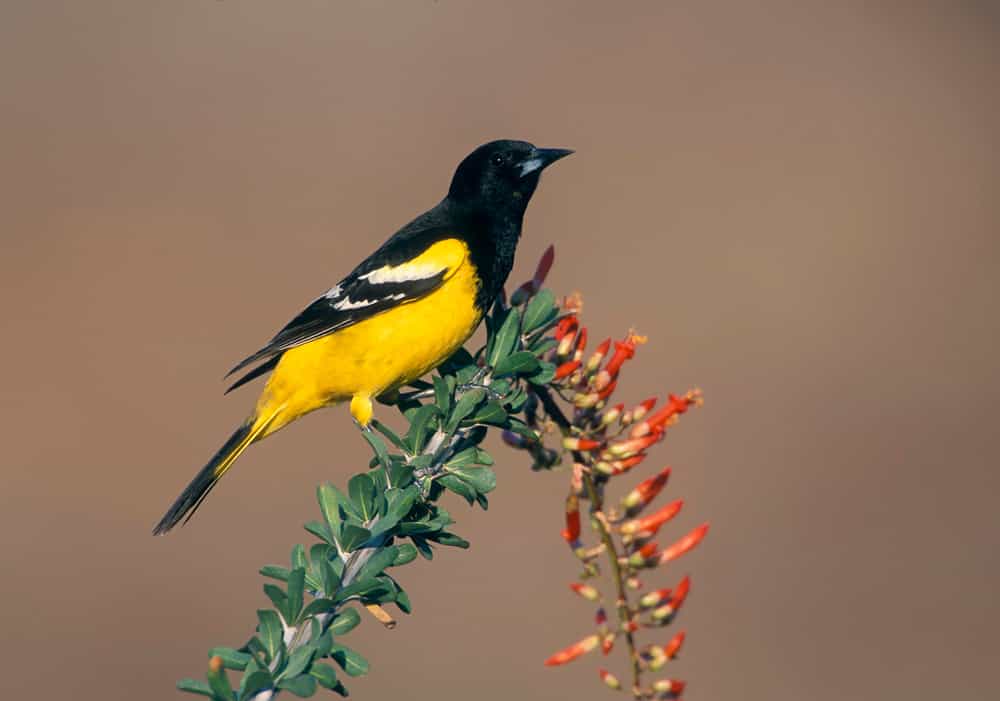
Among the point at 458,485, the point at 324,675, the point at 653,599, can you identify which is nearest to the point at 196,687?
the point at 324,675

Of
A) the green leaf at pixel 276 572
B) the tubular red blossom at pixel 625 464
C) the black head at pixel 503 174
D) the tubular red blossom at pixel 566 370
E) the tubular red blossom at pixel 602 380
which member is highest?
the black head at pixel 503 174

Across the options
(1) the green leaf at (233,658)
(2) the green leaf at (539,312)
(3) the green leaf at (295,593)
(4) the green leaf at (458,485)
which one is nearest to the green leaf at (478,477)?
(4) the green leaf at (458,485)

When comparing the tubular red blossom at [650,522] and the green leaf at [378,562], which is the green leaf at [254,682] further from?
the tubular red blossom at [650,522]

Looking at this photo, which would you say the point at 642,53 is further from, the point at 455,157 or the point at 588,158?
the point at 455,157

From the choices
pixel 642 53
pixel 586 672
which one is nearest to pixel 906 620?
pixel 586 672

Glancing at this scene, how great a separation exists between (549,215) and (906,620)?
619cm

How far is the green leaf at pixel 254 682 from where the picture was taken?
2250mm

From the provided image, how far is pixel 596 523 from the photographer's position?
3.02 m

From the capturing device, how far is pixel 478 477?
3035 millimetres

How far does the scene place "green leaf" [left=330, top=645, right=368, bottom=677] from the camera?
256cm

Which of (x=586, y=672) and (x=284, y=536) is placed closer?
(x=586, y=672)

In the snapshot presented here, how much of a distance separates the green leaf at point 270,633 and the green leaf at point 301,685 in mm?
84

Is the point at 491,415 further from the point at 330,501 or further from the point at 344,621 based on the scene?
the point at 344,621

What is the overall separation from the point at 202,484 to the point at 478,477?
1.48m
